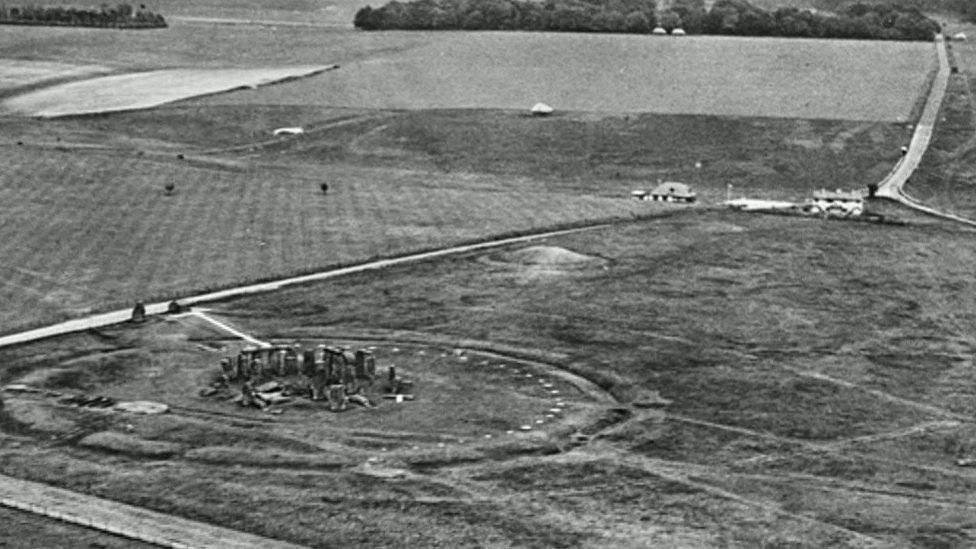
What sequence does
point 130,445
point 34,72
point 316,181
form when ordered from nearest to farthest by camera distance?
point 130,445
point 316,181
point 34,72

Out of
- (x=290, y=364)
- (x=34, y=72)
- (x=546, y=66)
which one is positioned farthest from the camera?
(x=34, y=72)

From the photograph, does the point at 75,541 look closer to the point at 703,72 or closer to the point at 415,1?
the point at 703,72

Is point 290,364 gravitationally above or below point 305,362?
below

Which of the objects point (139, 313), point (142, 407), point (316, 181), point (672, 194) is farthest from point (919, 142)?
point (142, 407)

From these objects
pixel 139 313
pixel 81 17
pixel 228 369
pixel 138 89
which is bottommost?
pixel 138 89

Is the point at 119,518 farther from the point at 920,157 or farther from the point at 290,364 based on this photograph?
the point at 920,157

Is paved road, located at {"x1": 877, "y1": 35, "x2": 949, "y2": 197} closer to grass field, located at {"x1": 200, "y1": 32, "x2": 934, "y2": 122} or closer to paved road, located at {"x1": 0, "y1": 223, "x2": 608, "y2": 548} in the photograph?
grass field, located at {"x1": 200, "y1": 32, "x2": 934, "y2": 122}

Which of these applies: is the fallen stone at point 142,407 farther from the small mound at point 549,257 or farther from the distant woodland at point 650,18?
the distant woodland at point 650,18

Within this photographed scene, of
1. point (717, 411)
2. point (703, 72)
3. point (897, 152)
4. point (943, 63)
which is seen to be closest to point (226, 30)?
point (703, 72)
